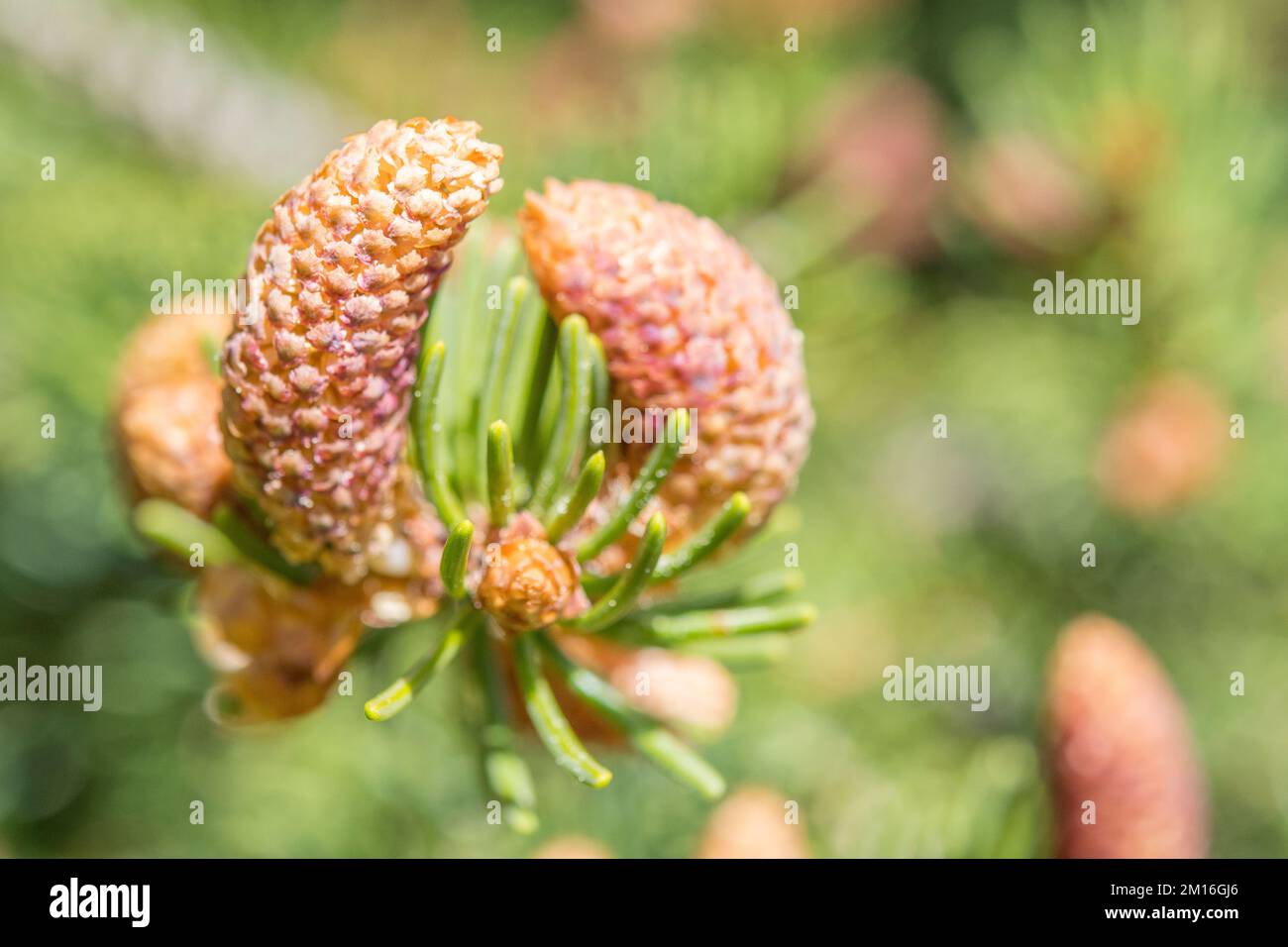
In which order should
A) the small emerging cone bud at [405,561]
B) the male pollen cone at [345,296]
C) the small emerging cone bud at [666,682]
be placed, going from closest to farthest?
the male pollen cone at [345,296]
the small emerging cone bud at [405,561]
the small emerging cone bud at [666,682]

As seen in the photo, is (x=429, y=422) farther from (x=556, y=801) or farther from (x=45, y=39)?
(x=45, y=39)

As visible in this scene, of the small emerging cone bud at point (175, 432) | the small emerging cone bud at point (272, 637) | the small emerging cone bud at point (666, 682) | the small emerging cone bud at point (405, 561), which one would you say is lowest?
the small emerging cone bud at point (666, 682)

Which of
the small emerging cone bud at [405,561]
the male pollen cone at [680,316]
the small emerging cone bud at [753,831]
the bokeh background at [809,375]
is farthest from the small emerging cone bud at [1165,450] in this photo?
the small emerging cone bud at [405,561]

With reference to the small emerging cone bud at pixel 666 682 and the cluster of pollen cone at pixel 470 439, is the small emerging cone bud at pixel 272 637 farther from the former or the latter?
the small emerging cone bud at pixel 666 682

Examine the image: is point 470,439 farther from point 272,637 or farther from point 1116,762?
point 1116,762

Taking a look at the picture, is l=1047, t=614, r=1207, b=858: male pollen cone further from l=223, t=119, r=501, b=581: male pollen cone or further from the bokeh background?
l=223, t=119, r=501, b=581: male pollen cone

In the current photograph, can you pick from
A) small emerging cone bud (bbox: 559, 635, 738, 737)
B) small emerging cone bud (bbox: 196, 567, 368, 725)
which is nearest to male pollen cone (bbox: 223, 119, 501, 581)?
small emerging cone bud (bbox: 196, 567, 368, 725)
